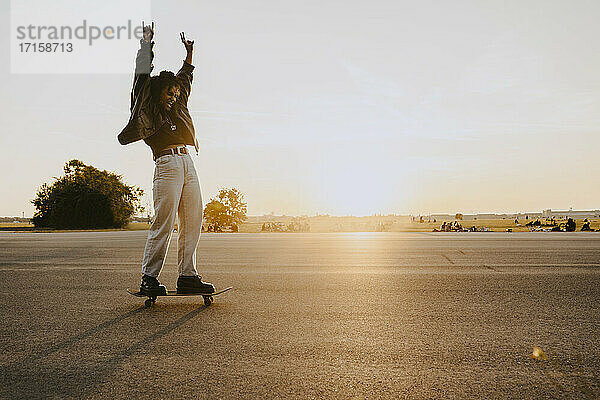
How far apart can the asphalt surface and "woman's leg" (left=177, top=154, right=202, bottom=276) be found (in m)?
0.44

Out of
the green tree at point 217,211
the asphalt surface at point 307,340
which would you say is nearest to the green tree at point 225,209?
the green tree at point 217,211

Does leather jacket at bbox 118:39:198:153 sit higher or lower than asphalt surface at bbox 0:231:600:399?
higher

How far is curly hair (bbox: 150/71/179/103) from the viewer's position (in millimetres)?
5145

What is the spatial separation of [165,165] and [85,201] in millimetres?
55011

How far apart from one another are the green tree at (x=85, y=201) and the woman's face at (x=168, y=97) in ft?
175

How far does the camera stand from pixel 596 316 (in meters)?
4.49

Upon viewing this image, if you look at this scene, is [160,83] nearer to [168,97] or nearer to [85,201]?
[168,97]

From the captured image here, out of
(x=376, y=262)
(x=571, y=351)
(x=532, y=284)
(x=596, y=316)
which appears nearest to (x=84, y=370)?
(x=571, y=351)

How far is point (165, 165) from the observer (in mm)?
5039

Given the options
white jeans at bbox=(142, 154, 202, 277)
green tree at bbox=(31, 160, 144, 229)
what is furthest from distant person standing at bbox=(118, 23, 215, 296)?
green tree at bbox=(31, 160, 144, 229)

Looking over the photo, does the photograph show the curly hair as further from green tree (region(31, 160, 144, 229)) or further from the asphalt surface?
green tree (region(31, 160, 144, 229))

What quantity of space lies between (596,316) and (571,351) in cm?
148

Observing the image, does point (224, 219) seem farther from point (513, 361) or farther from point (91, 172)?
point (513, 361)

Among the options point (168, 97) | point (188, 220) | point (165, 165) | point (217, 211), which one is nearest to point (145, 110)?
point (168, 97)
